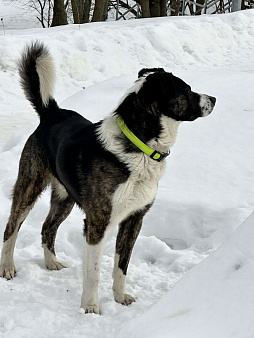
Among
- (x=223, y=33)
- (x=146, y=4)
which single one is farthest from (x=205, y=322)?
(x=146, y=4)

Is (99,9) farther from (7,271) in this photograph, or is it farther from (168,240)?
(7,271)

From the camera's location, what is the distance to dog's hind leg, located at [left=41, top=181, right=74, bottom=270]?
13.9ft

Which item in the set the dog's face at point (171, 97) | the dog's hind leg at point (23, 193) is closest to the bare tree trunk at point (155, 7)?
the dog's hind leg at point (23, 193)

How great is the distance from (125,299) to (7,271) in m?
0.91

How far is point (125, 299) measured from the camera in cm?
367

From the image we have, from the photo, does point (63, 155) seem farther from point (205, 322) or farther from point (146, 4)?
point (146, 4)

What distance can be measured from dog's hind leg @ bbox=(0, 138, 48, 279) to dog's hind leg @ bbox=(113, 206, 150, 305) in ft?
2.40

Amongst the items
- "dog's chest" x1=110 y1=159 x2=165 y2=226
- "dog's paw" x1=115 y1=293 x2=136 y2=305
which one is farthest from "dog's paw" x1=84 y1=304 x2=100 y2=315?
"dog's chest" x1=110 y1=159 x2=165 y2=226

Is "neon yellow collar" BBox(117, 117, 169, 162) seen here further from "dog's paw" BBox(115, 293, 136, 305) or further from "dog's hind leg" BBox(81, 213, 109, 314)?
"dog's paw" BBox(115, 293, 136, 305)

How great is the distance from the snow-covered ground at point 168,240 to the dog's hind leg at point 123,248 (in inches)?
4.2

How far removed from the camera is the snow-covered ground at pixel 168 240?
8.02ft

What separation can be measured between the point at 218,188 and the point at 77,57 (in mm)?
6737

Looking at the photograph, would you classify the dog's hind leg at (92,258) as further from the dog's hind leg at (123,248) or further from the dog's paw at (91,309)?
the dog's hind leg at (123,248)

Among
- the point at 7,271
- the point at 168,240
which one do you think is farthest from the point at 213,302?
the point at 168,240
